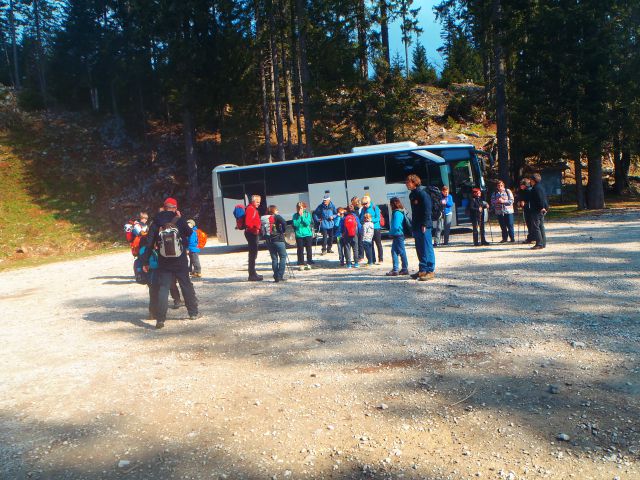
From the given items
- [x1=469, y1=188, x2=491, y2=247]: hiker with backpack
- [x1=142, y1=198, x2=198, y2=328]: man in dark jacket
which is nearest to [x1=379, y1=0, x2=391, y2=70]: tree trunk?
[x1=469, y1=188, x2=491, y2=247]: hiker with backpack

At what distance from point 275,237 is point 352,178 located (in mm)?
9387

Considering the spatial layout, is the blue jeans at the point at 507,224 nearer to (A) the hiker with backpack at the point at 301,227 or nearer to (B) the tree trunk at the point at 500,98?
(A) the hiker with backpack at the point at 301,227

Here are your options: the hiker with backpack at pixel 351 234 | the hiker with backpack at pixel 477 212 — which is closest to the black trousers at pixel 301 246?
the hiker with backpack at pixel 351 234

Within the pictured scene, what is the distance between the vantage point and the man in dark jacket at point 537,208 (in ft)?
41.2

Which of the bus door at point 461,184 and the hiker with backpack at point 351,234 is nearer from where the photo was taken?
the hiker with backpack at point 351,234

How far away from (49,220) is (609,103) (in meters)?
31.2

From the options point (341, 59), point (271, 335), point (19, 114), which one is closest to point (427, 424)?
point (271, 335)

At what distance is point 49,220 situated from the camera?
30516 millimetres

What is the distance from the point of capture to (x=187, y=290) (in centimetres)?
782

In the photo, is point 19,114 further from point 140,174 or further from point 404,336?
point 404,336

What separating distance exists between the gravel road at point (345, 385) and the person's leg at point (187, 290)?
13.2 inches

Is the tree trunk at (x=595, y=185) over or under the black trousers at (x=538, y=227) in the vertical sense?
over

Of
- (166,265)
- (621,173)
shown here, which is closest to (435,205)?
(166,265)

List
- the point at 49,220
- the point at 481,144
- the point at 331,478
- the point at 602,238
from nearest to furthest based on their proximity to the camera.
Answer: the point at 331,478 < the point at 602,238 < the point at 49,220 < the point at 481,144
